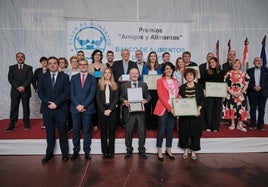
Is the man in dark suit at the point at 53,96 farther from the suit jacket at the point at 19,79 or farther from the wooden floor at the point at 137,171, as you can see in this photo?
the suit jacket at the point at 19,79

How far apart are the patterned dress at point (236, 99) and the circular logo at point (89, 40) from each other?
299cm

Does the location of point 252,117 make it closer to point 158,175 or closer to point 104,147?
point 158,175

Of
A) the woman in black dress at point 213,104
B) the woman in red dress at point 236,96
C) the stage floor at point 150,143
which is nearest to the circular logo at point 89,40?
the stage floor at point 150,143

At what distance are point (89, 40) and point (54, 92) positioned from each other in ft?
7.52

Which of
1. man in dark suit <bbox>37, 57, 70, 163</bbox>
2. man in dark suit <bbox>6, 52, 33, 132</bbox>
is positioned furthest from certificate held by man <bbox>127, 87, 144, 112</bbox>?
man in dark suit <bbox>6, 52, 33, 132</bbox>

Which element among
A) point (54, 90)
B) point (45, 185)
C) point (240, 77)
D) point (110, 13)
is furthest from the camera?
point (110, 13)

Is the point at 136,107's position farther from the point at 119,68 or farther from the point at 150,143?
the point at 119,68

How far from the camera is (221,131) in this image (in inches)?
159

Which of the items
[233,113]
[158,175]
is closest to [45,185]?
[158,175]

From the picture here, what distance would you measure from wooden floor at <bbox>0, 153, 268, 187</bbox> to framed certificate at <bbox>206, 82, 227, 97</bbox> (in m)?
1.09

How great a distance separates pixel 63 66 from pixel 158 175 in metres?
2.67

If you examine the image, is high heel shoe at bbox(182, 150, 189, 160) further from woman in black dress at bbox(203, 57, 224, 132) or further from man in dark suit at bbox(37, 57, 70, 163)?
man in dark suit at bbox(37, 57, 70, 163)

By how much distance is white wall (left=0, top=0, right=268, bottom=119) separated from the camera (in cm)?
503

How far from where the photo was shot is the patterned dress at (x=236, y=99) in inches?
157
